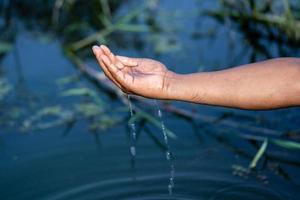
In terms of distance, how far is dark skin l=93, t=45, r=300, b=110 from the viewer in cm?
189

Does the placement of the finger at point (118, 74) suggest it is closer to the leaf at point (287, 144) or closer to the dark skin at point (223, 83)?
the dark skin at point (223, 83)

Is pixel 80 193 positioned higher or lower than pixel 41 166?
lower

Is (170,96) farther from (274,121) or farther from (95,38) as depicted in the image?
(95,38)

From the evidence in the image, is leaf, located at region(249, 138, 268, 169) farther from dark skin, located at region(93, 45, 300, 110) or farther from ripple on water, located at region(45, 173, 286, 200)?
dark skin, located at region(93, 45, 300, 110)

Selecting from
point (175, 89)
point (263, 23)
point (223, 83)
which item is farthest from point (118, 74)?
point (263, 23)

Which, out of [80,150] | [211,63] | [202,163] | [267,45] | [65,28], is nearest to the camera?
[202,163]

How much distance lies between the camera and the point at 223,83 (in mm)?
1937

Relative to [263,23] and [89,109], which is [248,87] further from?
[263,23]

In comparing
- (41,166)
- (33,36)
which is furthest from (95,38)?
(41,166)

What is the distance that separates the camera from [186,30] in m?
4.39

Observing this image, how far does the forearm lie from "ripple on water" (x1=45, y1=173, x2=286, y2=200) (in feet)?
2.04

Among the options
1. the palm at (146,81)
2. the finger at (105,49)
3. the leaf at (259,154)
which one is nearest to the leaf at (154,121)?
the leaf at (259,154)

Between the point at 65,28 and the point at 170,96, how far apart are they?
2846mm

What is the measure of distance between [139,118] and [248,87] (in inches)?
49.7
